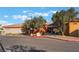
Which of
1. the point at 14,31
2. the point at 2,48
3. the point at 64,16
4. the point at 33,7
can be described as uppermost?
the point at 33,7

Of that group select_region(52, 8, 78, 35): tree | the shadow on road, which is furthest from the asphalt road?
select_region(52, 8, 78, 35): tree

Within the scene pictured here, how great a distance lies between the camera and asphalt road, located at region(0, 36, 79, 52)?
6.83ft

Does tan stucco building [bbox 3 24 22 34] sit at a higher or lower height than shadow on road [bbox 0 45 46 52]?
higher

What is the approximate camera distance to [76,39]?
2107mm

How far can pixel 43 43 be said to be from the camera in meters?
2.13

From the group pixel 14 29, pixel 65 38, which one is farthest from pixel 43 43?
pixel 14 29

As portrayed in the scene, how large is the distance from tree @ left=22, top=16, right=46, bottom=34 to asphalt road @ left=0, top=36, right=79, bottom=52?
125mm

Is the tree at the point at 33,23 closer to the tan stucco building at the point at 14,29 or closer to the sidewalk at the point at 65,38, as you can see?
the tan stucco building at the point at 14,29

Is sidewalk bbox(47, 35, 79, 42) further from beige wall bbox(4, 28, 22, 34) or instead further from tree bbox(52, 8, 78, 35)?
beige wall bbox(4, 28, 22, 34)

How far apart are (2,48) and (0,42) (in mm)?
87

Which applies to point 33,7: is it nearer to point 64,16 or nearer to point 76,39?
point 64,16

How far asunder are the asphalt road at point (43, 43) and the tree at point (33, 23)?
125 millimetres
